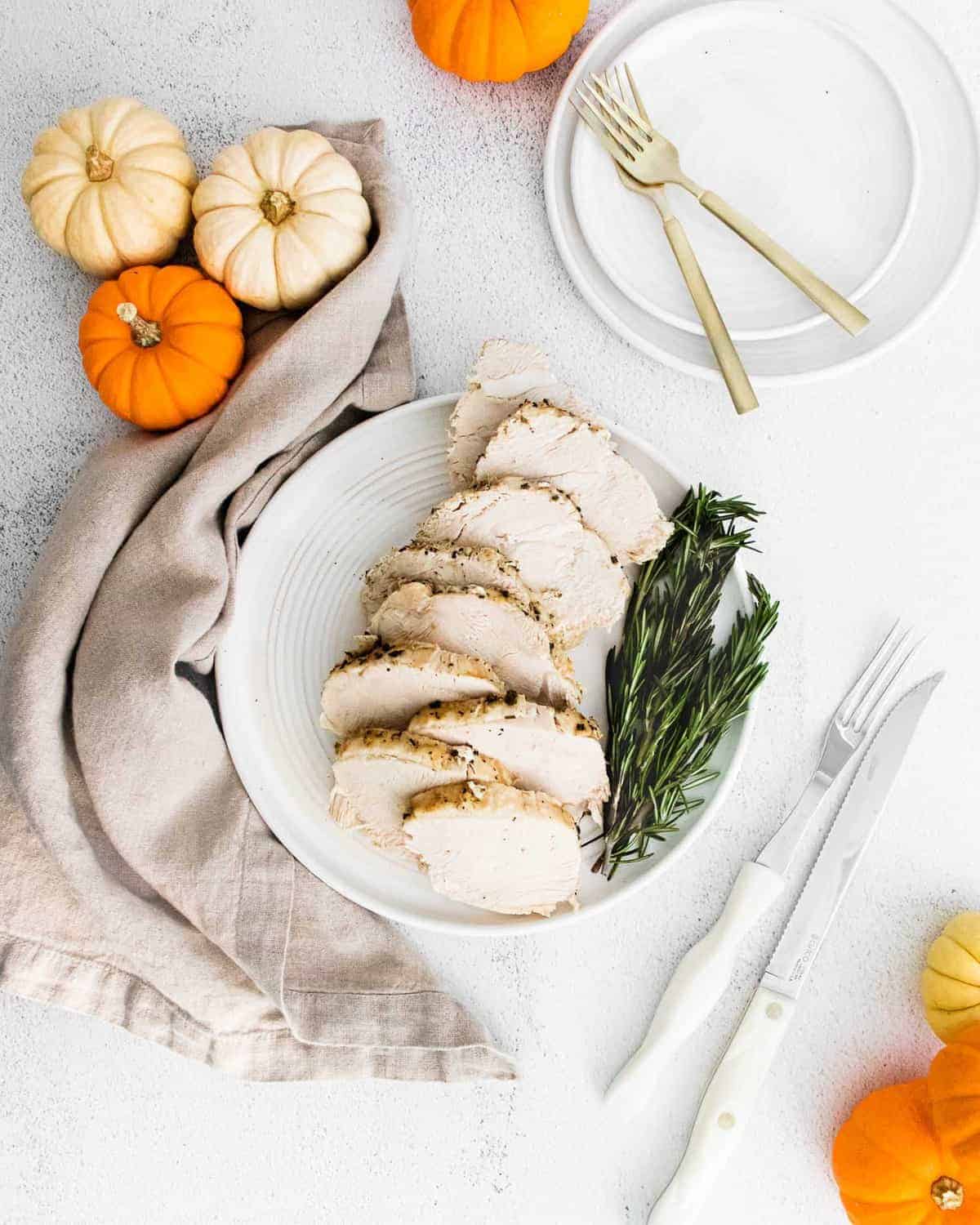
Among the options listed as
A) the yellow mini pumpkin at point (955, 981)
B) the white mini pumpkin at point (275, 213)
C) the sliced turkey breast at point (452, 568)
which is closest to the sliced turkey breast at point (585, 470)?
the sliced turkey breast at point (452, 568)

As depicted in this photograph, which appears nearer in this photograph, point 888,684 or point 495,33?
point 495,33

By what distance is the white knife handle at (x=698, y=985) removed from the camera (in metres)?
1.90

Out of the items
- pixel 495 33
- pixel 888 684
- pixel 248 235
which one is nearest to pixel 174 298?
pixel 248 235

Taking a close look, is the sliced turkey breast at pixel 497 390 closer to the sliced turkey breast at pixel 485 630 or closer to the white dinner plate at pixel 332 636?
the white dinner plate at pixel 332 636

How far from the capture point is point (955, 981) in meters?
1.85

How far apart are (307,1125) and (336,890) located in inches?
20.6

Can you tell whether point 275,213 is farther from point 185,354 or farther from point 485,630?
point 485,630

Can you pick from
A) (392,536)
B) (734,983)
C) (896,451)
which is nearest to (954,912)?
(734,983)

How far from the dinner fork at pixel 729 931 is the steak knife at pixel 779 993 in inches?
2.2

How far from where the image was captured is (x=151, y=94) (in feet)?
6.66

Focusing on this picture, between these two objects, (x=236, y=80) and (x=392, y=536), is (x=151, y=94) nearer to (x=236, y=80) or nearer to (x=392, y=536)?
(x=236, y=80)

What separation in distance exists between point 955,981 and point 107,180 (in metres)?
2.16

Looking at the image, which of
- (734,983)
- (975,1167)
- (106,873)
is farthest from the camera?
(734,983)

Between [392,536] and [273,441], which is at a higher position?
[273,441]
